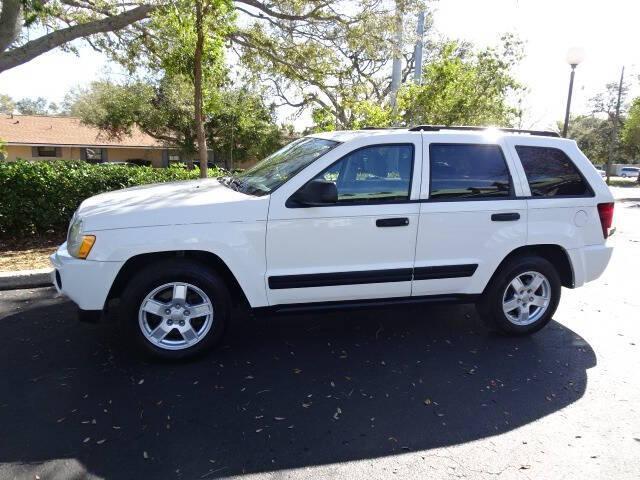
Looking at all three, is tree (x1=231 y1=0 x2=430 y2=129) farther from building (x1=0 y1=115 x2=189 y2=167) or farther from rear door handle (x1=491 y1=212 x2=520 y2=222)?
building (x1=0 y1=115 x2=189 y2=167)

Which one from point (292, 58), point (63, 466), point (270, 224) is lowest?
point (63, 466)

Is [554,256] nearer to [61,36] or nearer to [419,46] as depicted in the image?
[61,36]

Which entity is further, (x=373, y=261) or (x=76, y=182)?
(x=76, y=182)

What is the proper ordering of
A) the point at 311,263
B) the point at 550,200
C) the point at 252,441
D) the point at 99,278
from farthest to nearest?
the point at 550,200, the point at 311,263, the point at 99,278, the point at 252,441

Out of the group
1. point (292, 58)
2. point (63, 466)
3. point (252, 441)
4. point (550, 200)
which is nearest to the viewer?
point (63, 466)

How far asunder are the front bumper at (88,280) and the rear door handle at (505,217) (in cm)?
310

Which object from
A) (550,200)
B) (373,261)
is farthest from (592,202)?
(373,261)

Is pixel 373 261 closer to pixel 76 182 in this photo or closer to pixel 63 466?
pixel 63 466

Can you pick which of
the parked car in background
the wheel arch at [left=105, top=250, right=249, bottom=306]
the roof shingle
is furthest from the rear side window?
the parked car in background

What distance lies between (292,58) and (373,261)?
8543mm

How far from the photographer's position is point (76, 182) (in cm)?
793

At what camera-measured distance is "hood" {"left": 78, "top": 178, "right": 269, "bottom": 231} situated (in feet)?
11.9

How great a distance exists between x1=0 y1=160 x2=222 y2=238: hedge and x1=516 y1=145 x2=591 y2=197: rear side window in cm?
672

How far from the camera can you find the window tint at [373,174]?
4031 mm
